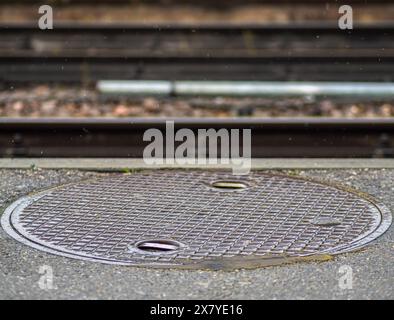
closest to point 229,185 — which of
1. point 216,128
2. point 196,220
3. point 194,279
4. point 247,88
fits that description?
point 196,220

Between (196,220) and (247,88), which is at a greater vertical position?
(247,88)

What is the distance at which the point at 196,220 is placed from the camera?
612cm

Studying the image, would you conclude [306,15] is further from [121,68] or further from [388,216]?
[388,216]

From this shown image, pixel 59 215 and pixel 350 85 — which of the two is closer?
pixel 59 215

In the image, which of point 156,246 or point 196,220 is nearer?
point 156,246

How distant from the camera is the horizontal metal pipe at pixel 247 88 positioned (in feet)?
31.6

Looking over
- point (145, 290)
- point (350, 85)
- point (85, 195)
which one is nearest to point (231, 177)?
point (85, 195)

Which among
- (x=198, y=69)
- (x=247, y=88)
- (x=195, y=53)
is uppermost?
(x=195, y=53)

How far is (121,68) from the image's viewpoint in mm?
10078

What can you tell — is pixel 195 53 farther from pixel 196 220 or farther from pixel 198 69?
pixel 196 220

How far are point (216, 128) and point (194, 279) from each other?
274 centimetres

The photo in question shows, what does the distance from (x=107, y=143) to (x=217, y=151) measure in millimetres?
843

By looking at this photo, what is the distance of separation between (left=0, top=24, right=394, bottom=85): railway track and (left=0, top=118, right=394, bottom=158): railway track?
2.31 meters

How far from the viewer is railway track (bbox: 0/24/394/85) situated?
→ 10.0 m
